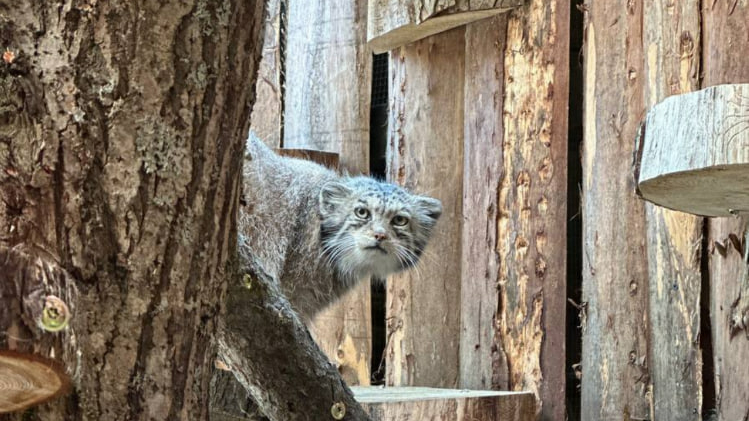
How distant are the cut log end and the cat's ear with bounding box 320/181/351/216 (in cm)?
373

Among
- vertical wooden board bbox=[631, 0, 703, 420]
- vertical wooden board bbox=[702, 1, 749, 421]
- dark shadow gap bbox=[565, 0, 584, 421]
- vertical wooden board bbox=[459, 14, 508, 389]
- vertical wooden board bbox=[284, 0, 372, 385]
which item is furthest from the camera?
vertical wooden board bbox=[284, 0, 372, 385]

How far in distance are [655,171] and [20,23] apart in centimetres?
145

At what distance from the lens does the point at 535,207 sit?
4672 millimetres

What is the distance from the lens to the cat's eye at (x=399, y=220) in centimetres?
512

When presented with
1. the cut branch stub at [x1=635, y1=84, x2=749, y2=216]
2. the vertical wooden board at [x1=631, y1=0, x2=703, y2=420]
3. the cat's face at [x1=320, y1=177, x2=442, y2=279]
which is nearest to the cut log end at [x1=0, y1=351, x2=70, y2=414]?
the cut branch stub at [x1=635, y1=84, x2=749, y2=216]

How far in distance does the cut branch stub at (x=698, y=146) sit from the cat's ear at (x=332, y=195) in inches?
107

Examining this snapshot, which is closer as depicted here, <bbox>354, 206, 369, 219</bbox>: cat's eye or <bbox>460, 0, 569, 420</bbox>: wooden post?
→ <bbox>460, 0, 569, 420</bbox>: wooden post

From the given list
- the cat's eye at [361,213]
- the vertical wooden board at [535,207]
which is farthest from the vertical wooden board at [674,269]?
the cat's eye at [361,213]

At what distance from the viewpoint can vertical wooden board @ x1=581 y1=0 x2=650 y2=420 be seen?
13.4ft

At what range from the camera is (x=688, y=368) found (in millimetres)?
3801

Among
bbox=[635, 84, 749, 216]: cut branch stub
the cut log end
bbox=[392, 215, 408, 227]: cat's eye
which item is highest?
bbox=[635, 84, 749, 216]: cut branch stub

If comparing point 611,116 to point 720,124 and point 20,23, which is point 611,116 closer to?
point 720,124

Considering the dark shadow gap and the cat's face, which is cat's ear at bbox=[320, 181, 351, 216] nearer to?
the cat's face

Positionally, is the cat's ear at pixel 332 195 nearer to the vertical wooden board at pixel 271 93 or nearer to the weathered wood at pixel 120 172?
the vertical wooden board at pixel 271 93
